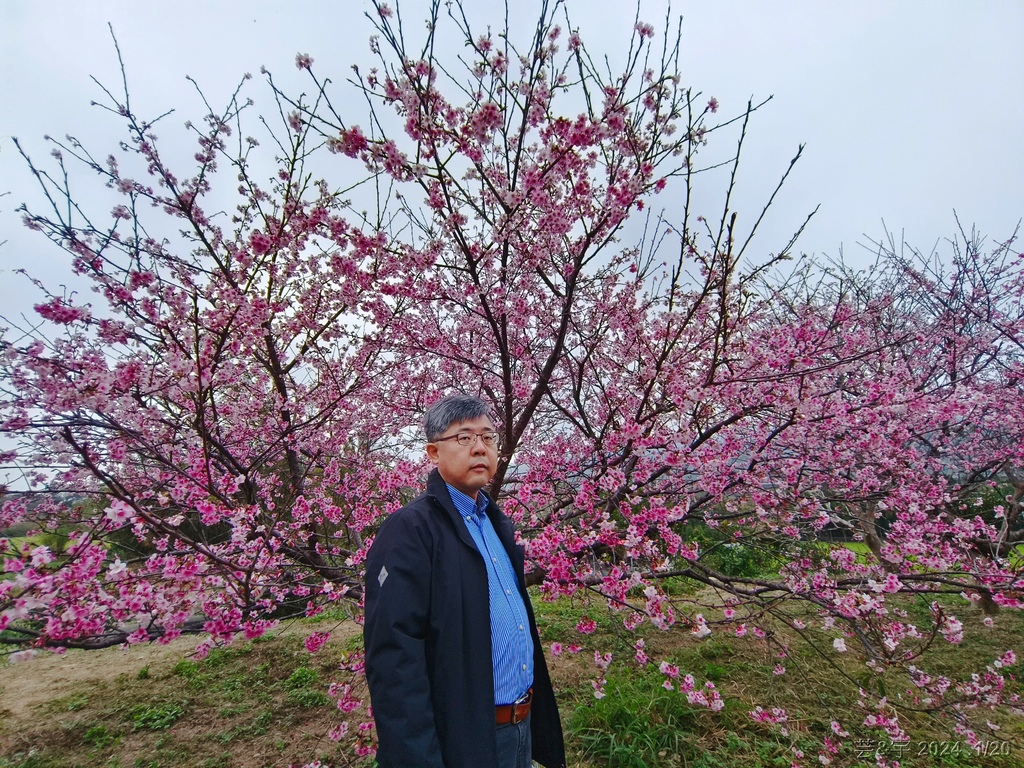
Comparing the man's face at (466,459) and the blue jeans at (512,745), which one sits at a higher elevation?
the man's face at (466,459)

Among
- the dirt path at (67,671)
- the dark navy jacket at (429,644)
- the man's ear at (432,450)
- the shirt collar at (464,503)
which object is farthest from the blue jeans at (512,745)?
the dirt path at (67,671)

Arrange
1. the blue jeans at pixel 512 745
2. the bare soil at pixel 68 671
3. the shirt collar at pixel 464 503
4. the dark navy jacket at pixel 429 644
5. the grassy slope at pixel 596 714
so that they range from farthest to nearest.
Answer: the bare soil at pixel 68 671, the grassy slope at pixel 596 714, the shirt collar at pixel 464 503, the blue jeans at pixel 512 745, the dark navy jacket at pixel 429 644

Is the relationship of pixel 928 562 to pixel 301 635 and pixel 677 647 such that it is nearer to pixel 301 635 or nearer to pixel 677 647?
pixel 677 647

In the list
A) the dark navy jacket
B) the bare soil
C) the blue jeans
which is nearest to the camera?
the dark navy jacket

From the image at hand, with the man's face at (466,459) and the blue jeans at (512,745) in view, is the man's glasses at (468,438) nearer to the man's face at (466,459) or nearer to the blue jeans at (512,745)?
the man's face at (466,459)

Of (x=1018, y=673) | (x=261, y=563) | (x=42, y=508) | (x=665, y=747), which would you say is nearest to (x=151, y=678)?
(x=42, y=508)

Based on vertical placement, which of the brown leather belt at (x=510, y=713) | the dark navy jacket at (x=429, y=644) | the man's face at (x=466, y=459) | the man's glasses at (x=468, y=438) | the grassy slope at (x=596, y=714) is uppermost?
the man's glasses at (x=468, y=438)

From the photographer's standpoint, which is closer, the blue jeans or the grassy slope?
the blue jeans

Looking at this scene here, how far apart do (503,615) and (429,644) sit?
304 millimetres

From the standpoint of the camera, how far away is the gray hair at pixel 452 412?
6.21 feet

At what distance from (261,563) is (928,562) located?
4961 millimetres

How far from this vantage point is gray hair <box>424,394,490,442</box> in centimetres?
189

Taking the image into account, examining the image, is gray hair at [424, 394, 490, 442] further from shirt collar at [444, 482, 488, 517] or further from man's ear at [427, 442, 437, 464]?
shirt collar at [444, 482, 488, 517]

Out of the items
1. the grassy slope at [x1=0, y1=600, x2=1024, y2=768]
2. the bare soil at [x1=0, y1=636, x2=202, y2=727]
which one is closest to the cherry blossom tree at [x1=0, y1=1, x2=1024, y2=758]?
the grassy slope at [x1=0, y1=600, x2=1024, y2=768]
